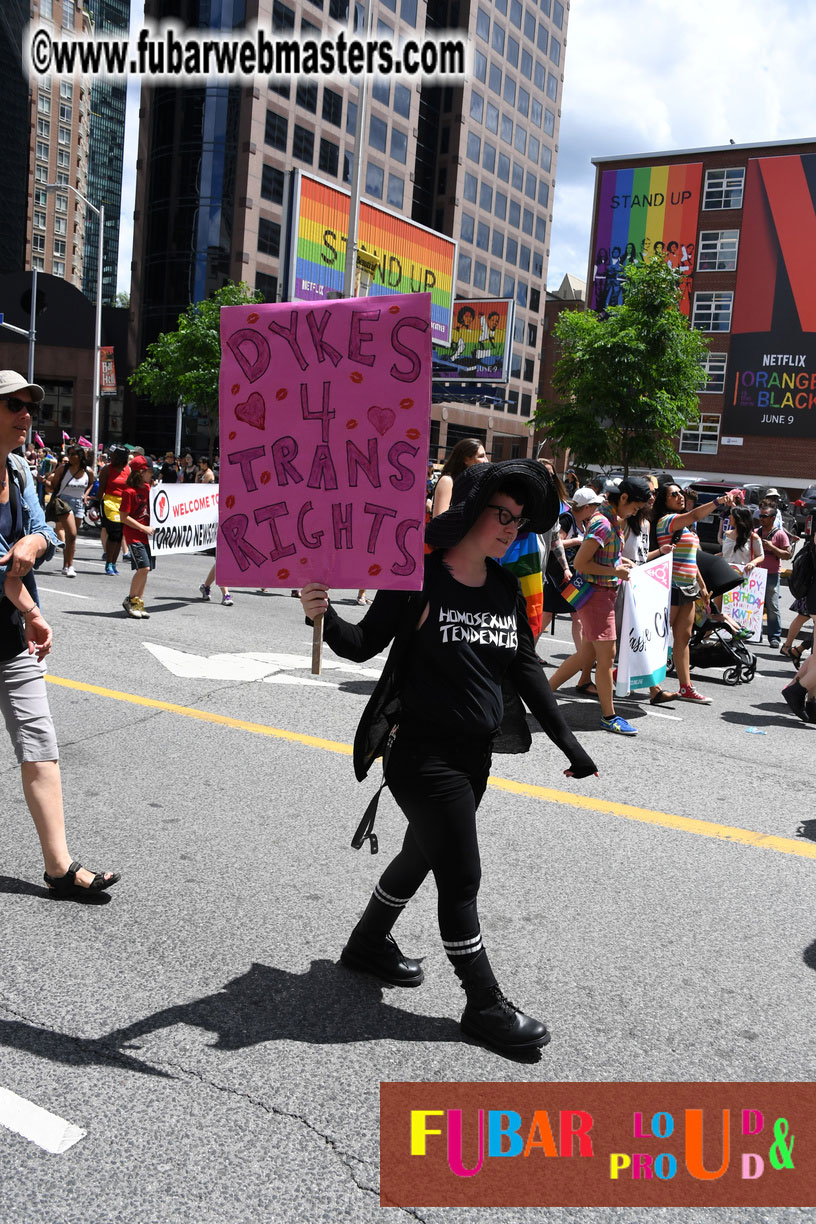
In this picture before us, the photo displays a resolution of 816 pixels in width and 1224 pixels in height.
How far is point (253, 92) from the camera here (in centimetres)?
5178

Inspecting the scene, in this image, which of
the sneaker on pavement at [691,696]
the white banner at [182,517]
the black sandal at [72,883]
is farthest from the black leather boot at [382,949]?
the white banner at [182,517]

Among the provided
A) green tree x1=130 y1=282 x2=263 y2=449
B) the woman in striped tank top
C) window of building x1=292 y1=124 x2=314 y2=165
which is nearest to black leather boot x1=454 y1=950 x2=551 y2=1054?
the woman in striped tank top

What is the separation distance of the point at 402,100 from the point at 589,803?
6451 cm

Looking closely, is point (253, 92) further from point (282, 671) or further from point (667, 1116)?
point (667, 1116)

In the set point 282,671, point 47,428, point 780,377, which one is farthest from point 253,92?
point 282,671

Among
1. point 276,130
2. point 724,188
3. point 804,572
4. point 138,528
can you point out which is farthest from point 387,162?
point 804,572

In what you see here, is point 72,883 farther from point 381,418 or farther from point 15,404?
point 381,418

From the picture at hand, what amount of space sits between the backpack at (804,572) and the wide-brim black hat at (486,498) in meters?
6.87

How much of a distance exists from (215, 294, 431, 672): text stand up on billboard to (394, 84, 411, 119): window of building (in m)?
65.0

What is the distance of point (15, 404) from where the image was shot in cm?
372

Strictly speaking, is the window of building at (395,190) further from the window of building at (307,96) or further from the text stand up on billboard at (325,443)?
the text stand up on billboard at (325,443)

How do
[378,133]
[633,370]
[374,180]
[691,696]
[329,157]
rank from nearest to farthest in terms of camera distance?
1. [691,696]
2. [633,370]
3. [329,157]
4. [378,133]
5. [374,180]

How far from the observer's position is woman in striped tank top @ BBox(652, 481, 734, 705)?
881cm

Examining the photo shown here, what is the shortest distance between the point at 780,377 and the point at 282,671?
4944 cm
